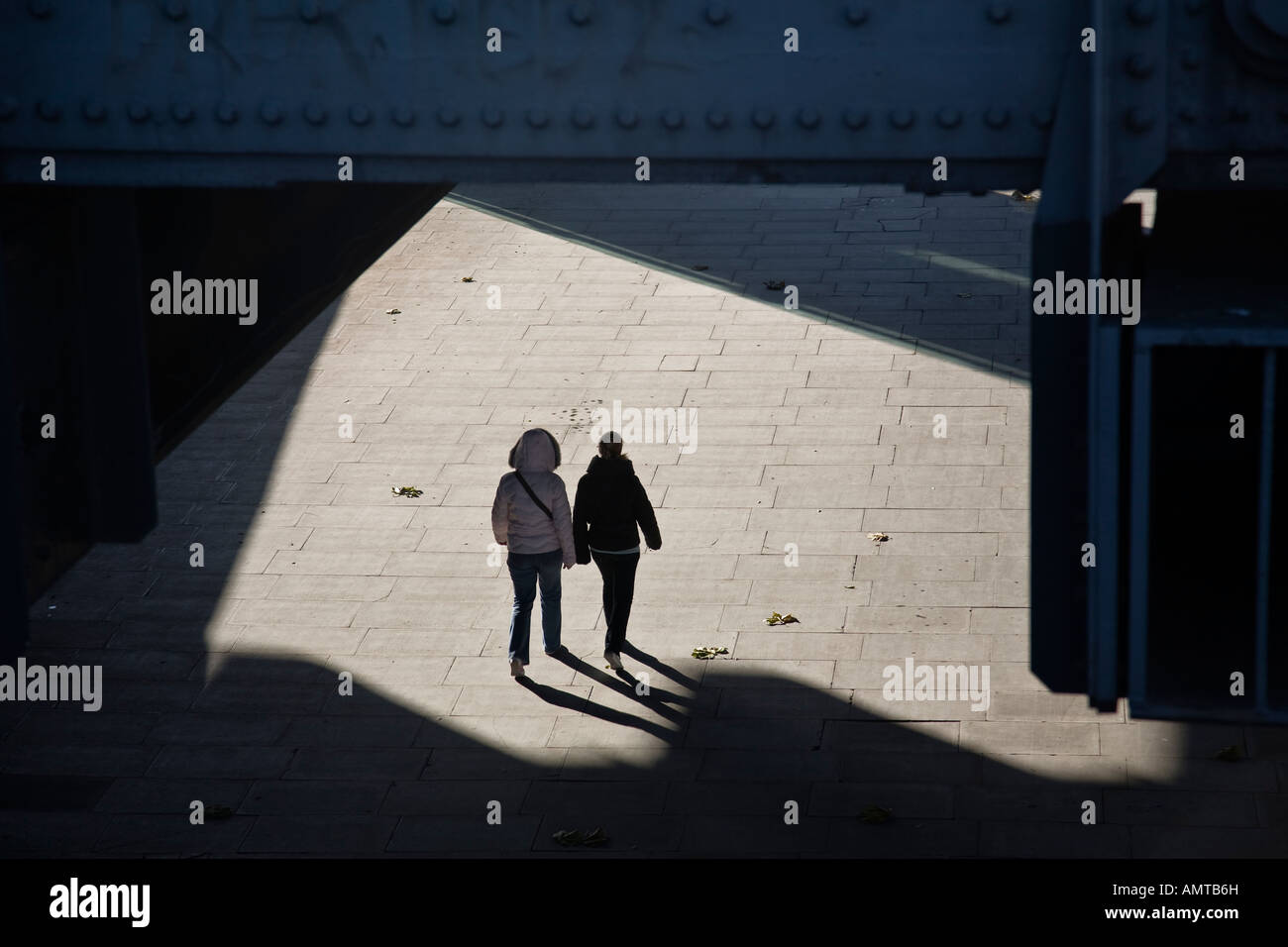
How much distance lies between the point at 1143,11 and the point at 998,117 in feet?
1.88

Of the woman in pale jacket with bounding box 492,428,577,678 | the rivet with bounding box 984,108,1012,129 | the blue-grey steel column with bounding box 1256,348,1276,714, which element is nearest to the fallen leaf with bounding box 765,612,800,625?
the woman in pale jacket with bounding box 492,428,577,678

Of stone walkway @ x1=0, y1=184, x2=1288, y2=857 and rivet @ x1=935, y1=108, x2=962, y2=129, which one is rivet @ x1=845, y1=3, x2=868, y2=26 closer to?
rivet @ x1=935, y1=108, x2=962, y2=129

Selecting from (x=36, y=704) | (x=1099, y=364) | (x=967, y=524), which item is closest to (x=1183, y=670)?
(x=1099, y=364)

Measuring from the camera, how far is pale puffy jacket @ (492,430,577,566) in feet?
32.1

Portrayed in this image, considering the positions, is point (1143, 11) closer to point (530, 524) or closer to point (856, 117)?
point (856, 117)

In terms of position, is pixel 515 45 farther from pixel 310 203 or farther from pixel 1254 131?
pixel 310 203

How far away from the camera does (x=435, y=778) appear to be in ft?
29.2

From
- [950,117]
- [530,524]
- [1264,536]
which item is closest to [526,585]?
[530,524]

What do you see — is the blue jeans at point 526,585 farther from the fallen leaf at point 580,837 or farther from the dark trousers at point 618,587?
the fallen leaf at point 580,837

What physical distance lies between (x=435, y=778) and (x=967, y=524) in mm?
A: 4587

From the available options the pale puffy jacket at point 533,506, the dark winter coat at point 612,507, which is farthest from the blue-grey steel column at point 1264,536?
the pale puffy jacket at point 533,506

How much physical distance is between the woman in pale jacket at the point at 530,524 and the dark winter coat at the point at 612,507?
134 millimetres

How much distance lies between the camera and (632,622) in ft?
35.3

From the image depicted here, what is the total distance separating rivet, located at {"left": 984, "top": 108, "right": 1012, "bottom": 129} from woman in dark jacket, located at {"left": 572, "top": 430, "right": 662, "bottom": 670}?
4.48 metres
